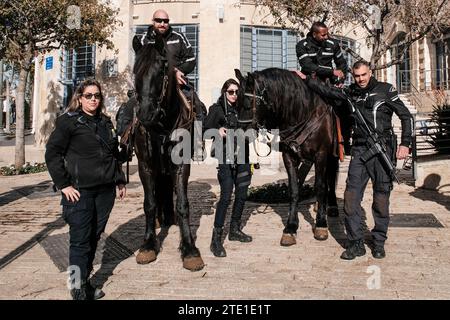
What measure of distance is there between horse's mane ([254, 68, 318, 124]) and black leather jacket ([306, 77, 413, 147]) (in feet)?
2.44

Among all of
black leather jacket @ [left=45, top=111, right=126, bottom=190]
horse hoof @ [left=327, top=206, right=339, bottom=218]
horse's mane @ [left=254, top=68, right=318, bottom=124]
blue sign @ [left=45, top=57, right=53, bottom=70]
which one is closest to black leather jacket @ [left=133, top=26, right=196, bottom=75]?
horse's mane @ [left=254, top=68, right=318, bottom=124]

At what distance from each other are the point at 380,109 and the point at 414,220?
2.93 meters

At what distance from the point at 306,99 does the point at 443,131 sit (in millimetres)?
7448

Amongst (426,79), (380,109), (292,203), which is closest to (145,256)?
(292,203)

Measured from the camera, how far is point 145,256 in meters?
5.05

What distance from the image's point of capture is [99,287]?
14.0 ft

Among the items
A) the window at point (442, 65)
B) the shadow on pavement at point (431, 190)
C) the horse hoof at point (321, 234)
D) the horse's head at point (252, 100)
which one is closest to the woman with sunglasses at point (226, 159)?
the horse's head at point (252, 100)

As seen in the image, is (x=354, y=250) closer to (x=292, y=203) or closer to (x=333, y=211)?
(x=292, y=203)

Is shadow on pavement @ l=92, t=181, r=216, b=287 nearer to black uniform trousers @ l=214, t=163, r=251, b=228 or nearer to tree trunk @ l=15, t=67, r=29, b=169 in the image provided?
black uniform trousers @ l=214, t=163, r=251, b=228

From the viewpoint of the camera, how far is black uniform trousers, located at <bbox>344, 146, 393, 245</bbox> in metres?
5.28

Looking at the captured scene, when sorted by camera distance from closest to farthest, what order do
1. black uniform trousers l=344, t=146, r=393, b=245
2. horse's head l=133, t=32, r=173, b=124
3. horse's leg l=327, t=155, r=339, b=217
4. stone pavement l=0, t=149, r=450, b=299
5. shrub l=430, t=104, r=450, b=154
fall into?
1. stone pavement l=0, t=149, r=450, b=299
2. horse's head l=133, t=32, r=173, b=124
3. black uniform trousers l=344, t=146, r=393, b=245
4. horse's leg l=327, t=155, r=339, b=217
5. shrub l=430, t=104, r=450, b=154

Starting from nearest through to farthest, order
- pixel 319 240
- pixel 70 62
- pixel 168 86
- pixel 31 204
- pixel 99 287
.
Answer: pixel 99 287 → pixel 168 86 → pixel 319 240 → pixel 31 204 → pixel 70 62

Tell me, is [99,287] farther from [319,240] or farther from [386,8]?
[386,8]
